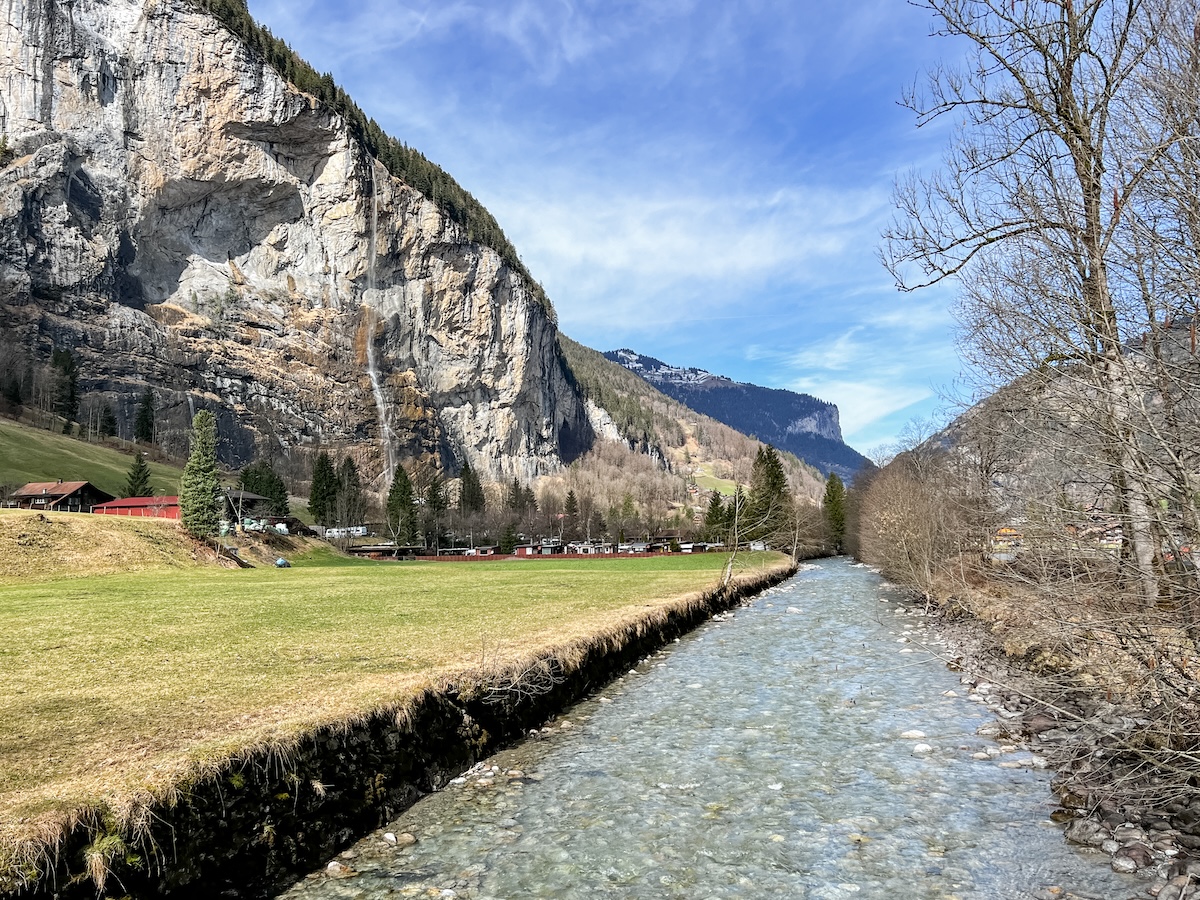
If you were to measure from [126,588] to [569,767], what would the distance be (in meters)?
29.9

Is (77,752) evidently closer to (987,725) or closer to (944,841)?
(944,841)

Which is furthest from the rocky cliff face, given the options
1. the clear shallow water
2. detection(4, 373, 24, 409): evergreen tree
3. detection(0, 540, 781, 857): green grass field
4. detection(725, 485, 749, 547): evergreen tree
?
the clear shallow water

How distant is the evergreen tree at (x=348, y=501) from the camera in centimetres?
12455

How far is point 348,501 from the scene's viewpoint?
13350 cm

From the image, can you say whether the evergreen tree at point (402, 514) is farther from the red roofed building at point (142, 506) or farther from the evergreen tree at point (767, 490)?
the evergreen tree at point (767, 490)

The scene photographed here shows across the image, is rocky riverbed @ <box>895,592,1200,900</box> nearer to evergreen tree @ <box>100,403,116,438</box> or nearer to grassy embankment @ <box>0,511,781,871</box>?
grassy embankment @ <box>0,511,781,871</box>

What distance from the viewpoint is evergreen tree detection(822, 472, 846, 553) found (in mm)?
→ 121500

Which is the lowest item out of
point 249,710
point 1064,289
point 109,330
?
point 249,710

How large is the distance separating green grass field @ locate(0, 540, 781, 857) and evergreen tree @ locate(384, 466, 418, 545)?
8719 centimetres

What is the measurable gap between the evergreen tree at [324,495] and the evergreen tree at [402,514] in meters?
13.1

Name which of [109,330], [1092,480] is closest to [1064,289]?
[1092,480]

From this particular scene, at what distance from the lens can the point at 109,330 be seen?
16675cm

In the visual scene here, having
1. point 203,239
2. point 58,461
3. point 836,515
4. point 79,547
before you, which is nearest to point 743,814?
point 79,547

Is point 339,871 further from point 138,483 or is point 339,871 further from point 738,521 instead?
point 138,483
